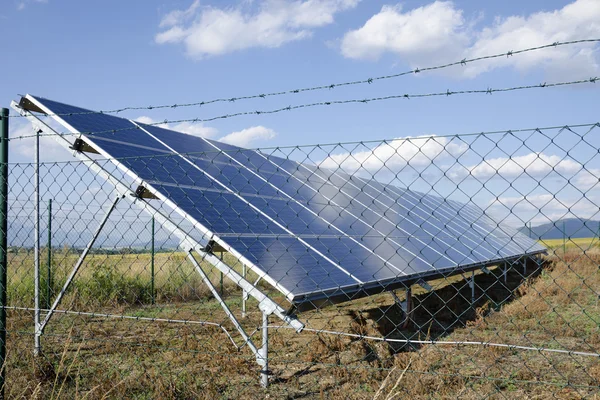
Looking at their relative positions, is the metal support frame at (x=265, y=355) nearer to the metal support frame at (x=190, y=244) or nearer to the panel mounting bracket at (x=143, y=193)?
Result: the metal support frame at (x=190, y=244)

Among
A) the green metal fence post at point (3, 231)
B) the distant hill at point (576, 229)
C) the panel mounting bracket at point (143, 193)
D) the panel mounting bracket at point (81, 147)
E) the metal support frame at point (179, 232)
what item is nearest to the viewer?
the distant hill at point (576, 229)

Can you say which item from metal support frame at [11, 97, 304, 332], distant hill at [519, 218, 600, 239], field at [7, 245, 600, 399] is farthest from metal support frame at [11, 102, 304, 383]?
distant hill at [519, 218, 600, 239]

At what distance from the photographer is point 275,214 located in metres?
6.36

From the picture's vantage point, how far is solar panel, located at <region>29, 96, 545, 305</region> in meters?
5.14

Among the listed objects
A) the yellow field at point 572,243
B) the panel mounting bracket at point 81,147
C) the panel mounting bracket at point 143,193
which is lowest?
the yellow field at point 572,243

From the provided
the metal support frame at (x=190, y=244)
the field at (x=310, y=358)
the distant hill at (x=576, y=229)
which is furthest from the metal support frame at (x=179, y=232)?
the distant hill at (x=576, y=229)

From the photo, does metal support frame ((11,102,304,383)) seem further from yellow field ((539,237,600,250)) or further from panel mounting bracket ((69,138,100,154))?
yellow field ((539,237,600,250))

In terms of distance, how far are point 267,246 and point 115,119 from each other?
11.0ft

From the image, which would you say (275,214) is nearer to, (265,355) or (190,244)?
(190,244)

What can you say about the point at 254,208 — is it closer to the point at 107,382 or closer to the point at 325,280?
the point at 325,280

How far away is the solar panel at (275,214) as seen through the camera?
514 cm

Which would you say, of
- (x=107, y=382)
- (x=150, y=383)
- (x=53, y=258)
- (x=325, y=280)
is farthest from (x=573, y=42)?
(x=53, y=258)

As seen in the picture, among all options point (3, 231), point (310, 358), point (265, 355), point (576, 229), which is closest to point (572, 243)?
point (576, 229)

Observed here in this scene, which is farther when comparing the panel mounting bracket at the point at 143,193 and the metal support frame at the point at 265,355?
the panel mounting bracket at the point at 143,193
